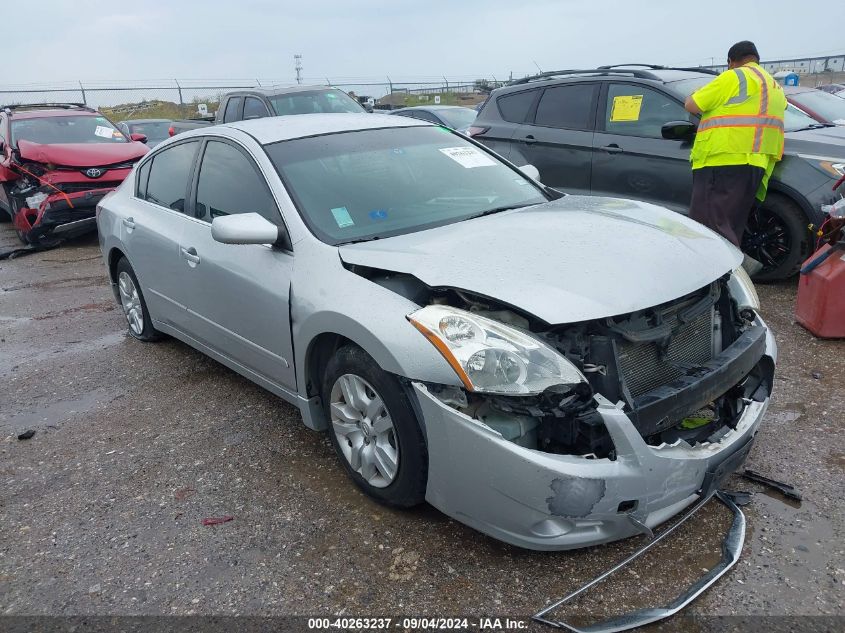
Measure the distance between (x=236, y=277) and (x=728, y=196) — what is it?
12.4 feet

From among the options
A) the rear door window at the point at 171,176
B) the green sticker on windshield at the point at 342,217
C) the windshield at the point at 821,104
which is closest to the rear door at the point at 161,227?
the rear door window at the point at 171,176

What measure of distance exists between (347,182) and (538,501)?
1.86m

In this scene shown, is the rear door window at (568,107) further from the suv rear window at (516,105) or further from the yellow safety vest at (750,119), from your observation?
the yellow safety vest at (750,119)

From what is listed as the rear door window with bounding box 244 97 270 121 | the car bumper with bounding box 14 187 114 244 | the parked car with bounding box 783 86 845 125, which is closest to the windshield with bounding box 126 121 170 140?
the rear door window with bounding box 244 97 270 121

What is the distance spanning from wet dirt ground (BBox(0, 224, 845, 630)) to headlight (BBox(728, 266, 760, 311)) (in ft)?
2.30

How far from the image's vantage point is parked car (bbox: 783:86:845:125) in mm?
6898

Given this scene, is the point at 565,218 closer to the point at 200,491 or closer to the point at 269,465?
the point at 269,465

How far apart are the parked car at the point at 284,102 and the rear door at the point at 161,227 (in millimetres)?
5272

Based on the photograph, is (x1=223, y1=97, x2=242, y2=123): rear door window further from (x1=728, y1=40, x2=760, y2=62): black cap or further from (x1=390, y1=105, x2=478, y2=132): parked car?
(x1=728, y1=40, x2=760, y2=62): black cap

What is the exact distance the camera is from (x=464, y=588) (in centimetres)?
245

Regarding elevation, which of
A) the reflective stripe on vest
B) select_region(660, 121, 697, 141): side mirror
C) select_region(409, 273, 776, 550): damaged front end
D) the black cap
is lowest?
select_region(409, 273, 776, 550): damaged front end

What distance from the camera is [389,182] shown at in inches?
137

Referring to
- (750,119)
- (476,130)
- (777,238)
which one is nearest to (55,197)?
(476,130)

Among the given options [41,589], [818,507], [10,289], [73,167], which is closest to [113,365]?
[41,589]
